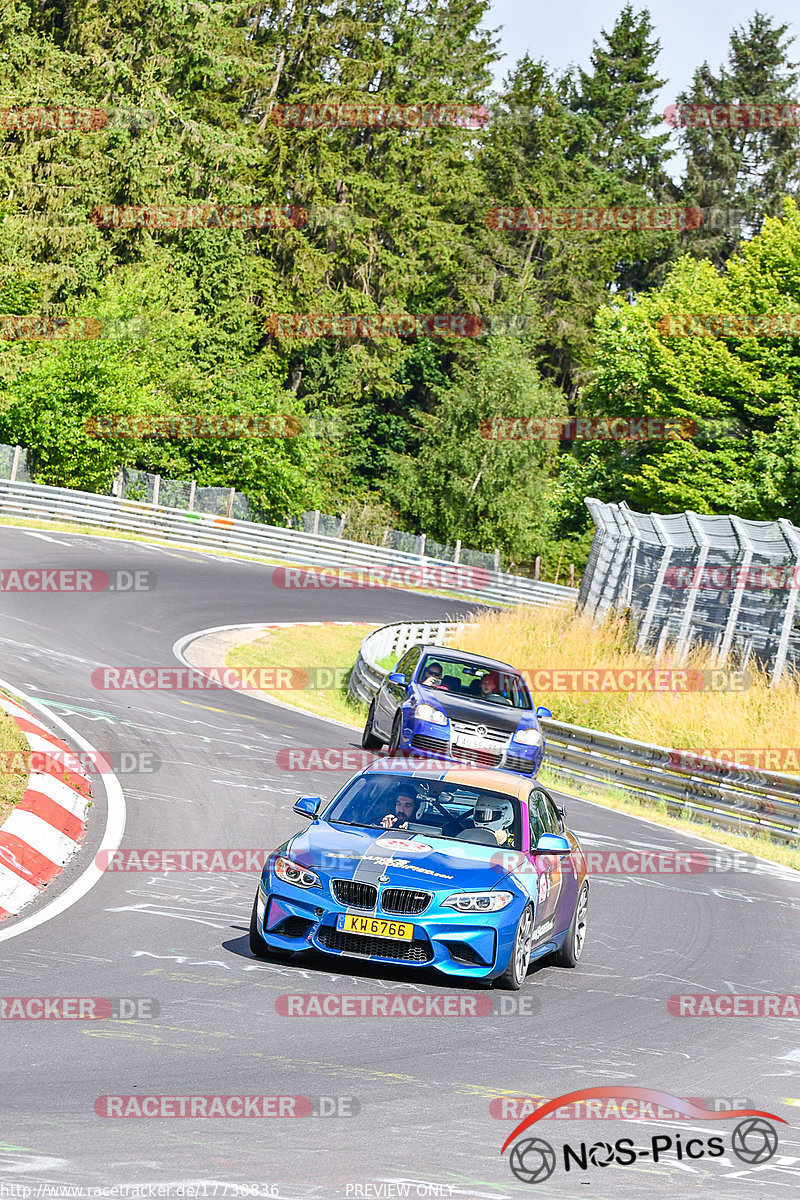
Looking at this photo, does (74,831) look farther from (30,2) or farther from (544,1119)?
(30,2)

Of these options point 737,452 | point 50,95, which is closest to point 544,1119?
point 737,452

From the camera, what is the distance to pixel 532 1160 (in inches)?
239

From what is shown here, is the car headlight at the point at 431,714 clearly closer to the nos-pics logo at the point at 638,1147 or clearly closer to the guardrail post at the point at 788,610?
the guardrail post at the point at 788,610

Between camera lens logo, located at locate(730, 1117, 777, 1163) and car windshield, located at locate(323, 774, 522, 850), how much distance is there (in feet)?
10.5

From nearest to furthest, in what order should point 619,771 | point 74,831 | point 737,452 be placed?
1. point 74,831
2. point 619,771
3. point 737,452

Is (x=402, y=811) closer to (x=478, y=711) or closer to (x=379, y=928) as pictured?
(x=379, y=928)

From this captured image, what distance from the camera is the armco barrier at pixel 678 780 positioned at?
19703 millimetres

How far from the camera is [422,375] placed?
7894 cm

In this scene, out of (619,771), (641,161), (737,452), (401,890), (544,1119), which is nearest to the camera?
(544,1119)

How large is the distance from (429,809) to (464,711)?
8.08 meters

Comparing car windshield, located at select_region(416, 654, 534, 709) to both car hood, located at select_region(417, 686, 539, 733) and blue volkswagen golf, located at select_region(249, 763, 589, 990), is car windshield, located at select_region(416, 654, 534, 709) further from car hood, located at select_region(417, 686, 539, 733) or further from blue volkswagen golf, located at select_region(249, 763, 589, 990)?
blue volkswagen golf, located at select_region(249, 763, 589, 990)

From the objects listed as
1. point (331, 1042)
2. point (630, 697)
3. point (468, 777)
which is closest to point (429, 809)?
point (468, 777)

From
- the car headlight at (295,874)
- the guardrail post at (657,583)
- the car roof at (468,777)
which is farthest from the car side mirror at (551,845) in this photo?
the guardrail post at (657,583)

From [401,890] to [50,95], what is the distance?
5323cm
